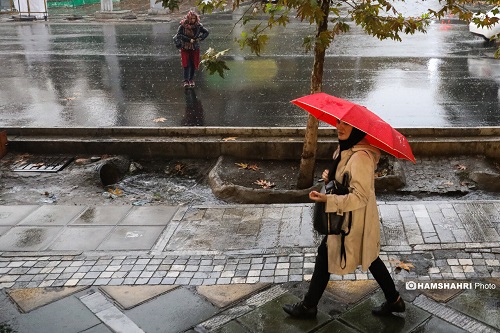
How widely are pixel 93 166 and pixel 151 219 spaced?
8.70 ft

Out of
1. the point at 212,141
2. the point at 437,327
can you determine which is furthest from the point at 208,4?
the point at 437,327

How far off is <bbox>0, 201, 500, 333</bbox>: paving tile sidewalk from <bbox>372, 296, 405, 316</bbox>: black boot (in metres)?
0.09

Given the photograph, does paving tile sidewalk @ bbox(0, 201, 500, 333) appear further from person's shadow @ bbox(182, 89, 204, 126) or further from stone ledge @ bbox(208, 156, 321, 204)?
person's shadow @ bbox(182, 89, 204, 126)

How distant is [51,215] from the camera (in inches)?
276

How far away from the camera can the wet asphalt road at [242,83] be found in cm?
1098

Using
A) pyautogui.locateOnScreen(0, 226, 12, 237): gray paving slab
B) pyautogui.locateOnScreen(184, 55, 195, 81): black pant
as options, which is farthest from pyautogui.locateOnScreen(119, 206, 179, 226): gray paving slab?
pyautogui.locateOnScreen(184, 55, 195, 81): black pant

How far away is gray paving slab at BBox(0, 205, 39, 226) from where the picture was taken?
270 inches

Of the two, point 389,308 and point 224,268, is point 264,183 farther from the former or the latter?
point 389,308

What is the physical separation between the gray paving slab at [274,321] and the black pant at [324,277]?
19 centimetres

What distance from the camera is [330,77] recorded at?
13.9m

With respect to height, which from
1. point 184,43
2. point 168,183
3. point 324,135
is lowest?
point 168,183

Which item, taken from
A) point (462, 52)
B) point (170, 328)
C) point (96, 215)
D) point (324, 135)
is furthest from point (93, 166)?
point (462, 52)

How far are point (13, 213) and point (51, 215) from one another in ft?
1.90

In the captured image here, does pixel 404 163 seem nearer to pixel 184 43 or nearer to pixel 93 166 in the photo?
pixel 93 166
